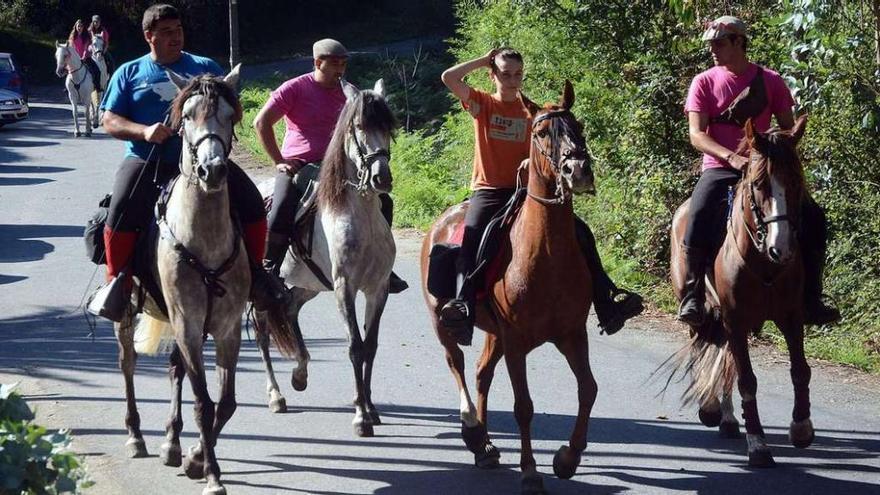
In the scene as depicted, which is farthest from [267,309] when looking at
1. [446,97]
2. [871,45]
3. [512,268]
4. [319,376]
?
[446,97]

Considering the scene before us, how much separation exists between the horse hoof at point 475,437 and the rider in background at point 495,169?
22.0 inches

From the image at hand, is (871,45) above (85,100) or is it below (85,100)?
above

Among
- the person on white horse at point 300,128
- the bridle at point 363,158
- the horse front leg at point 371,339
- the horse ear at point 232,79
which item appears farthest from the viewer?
the person on white horse at point 300,128

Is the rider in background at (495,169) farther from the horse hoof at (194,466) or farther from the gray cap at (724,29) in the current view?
the horse hoof at (194,466)

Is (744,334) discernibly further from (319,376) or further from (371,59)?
(371,59)

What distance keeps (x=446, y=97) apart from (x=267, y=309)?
2110 centimetres

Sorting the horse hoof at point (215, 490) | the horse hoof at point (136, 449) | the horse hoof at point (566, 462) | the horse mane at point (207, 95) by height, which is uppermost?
the horse mane at point (207, 95)

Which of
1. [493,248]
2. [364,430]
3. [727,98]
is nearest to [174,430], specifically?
[364,430]

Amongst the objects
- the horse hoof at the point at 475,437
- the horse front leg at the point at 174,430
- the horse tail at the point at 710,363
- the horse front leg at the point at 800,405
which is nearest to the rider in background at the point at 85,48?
the horse front leg at the point at 174,430

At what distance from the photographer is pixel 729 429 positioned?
347 inches

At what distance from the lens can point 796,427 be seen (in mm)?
8266

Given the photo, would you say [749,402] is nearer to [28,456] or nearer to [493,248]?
[493,248]

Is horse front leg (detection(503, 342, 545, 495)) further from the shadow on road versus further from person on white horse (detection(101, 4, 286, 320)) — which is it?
the shadow on road

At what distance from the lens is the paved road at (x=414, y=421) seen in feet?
25.8
